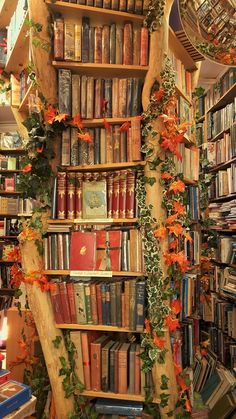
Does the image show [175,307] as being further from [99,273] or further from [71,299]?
[71,299]

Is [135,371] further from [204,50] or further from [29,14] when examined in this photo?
[29,14]

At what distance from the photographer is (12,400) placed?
4.48 feet

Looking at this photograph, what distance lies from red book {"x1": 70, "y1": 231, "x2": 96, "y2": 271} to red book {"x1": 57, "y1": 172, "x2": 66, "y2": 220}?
14cm

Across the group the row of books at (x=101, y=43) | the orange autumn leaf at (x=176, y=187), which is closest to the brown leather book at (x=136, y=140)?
the orange autumn leaf at (x=176, y=187)

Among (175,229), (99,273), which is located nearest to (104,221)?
(99,273)

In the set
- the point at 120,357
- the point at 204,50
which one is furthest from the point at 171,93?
the point at 120,357

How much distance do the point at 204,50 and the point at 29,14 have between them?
3.42 ft

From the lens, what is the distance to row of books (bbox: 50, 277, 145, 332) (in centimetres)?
197

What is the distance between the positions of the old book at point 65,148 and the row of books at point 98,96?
0.13m

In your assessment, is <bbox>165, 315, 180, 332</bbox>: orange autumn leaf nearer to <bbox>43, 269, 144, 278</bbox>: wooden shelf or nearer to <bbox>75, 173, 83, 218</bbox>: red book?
<bbox>43, 269, 144, 278</bbox>: wooden shelf

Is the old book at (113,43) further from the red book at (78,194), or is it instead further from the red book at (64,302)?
the red book at (64,302)

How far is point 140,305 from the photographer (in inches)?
77.1

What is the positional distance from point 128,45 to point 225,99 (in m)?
1.76

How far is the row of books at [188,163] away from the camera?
2343 mm
